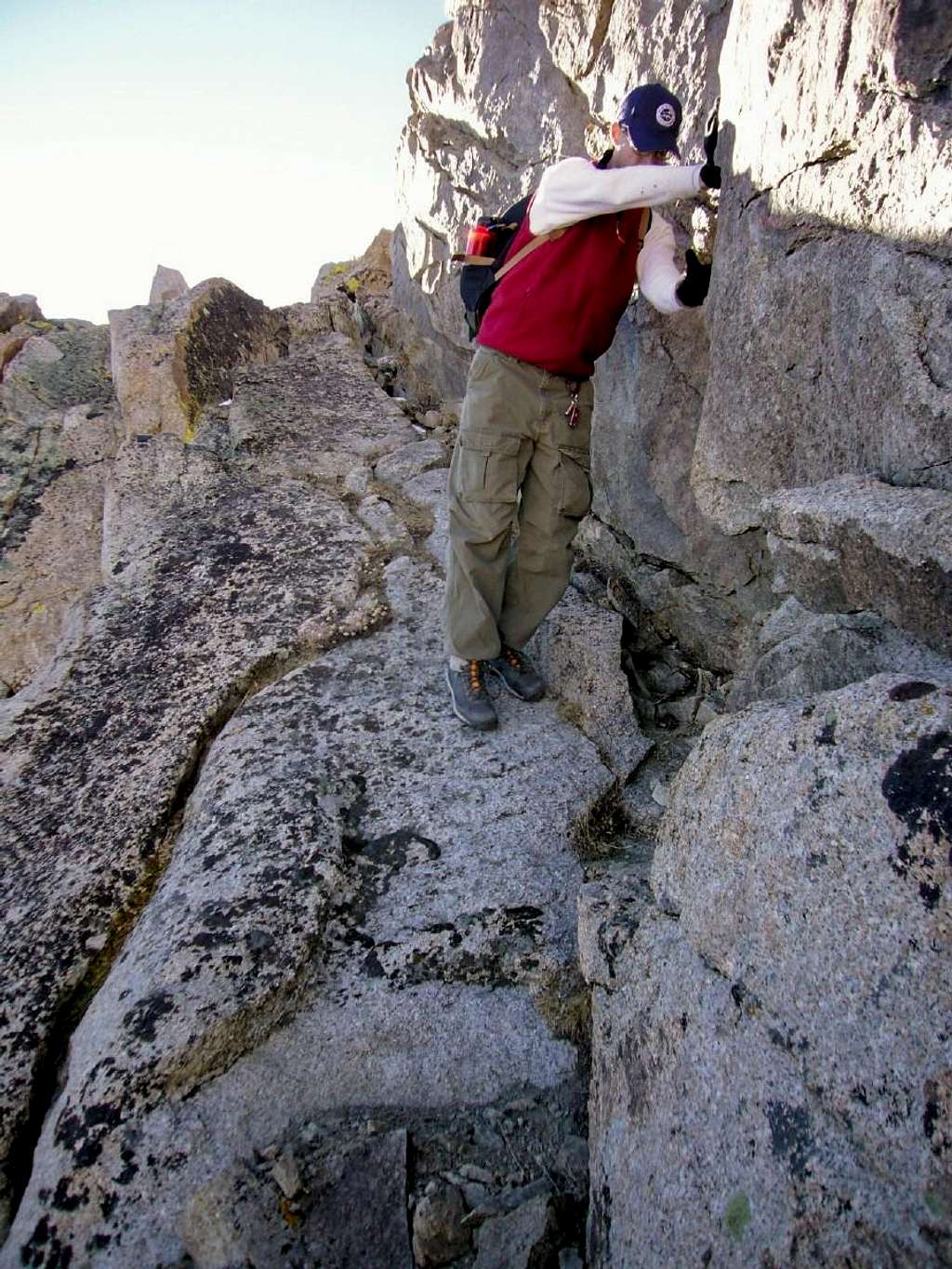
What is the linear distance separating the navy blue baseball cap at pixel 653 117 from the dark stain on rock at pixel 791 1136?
3.35 meters

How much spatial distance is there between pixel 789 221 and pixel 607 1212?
315 cm

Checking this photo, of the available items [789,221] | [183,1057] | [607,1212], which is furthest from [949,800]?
[789,221]

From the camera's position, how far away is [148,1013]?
255 centimetres

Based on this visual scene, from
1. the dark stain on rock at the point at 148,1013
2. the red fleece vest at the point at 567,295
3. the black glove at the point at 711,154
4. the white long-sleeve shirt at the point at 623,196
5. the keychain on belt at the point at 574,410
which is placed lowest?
the dark stain on rock at the point at 148,1013

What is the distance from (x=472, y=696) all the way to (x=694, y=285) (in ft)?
6.35

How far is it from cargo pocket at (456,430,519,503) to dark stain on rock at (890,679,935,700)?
2153mm

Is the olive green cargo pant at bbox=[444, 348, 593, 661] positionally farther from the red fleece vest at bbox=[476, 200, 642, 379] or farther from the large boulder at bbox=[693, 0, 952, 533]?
the large boulder at bbox=[693, 0, 952, 533]

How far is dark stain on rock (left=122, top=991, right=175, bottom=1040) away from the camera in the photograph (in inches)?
98.5

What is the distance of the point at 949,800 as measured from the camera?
1.70m

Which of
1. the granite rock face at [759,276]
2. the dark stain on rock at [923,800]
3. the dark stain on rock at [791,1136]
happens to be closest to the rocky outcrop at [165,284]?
the granite rock face at [759,276]

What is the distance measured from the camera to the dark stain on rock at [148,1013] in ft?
8.21

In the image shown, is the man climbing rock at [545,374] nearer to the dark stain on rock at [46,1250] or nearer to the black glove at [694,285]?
the black glove at [694,285]

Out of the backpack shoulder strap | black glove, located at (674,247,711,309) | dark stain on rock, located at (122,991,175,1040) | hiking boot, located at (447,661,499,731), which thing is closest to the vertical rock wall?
black glove, located at (674,247,711,309)

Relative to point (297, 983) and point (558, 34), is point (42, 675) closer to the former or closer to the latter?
point (297, 983)
